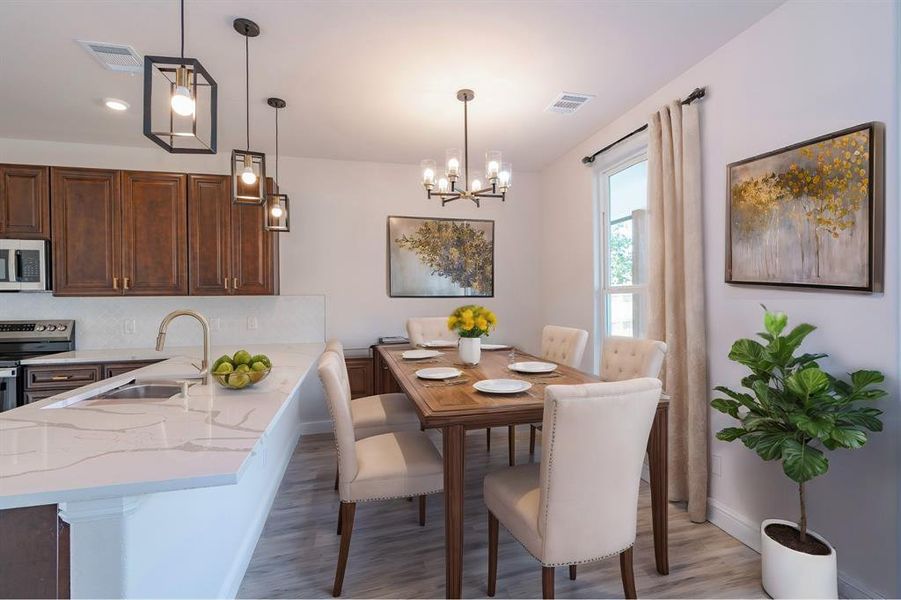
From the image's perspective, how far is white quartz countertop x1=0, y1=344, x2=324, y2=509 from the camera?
3.13 ft

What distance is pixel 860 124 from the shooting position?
5.63 feet

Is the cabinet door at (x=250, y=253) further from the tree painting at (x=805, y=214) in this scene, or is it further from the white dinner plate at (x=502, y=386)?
the tree painting at (x=805, y=214)

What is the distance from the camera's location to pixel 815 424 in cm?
157

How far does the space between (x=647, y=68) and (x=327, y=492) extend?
11.4ft

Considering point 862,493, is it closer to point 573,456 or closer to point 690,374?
point 690,374

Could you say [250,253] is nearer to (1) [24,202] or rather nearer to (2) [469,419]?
(1) [24,202]

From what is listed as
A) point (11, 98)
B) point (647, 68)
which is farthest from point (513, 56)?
point (11, 98)

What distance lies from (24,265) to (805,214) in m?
5.18

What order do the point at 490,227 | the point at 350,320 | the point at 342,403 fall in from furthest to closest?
the point at 490,227, the point at 350,320, the point at 342,403

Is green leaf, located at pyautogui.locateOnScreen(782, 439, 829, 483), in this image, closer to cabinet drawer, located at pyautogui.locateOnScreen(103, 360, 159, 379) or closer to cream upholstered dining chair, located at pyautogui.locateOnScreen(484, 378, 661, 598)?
cream upholstered dining chair, located at pyautogui.locateOnScreen(484, 378, 661, 598)

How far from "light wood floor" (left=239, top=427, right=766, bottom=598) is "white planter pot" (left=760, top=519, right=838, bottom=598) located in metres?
0.15

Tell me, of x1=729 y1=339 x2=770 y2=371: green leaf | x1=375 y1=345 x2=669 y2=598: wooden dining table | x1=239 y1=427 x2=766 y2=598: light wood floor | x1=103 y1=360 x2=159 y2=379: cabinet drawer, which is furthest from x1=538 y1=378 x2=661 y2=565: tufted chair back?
x1=103 y1=360 x2=159 y2=379: cabinet drawer

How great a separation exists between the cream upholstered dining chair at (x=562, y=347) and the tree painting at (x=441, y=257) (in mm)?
1356

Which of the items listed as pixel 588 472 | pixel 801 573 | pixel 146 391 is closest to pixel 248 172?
pixel 146 391
